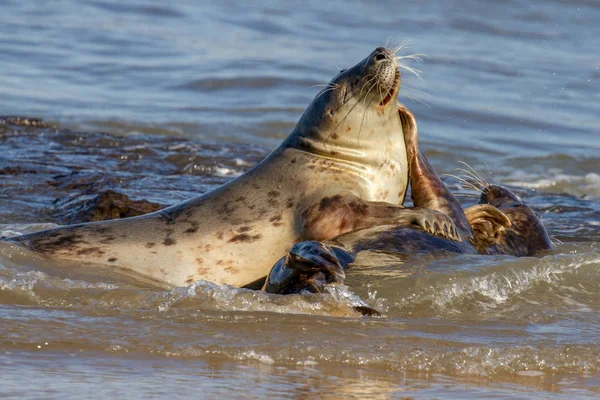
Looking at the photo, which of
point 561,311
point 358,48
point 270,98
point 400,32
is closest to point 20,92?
point 270,98

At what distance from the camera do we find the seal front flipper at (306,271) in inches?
189

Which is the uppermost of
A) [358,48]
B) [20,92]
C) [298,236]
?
[358,48]

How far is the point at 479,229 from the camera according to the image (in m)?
6.53

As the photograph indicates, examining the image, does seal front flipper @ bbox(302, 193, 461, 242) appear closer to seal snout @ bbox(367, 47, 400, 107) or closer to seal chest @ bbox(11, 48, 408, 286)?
seal chest @ bbox(11, 48, 408, 286)

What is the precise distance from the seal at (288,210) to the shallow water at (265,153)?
36cm

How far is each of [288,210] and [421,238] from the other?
2.37 feet

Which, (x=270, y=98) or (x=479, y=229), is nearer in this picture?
(x=479, y=229)

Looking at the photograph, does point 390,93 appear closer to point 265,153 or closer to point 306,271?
point 306,271

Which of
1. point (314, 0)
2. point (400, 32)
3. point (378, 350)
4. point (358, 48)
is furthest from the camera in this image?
point (314, 0)

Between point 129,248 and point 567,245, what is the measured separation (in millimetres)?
2663

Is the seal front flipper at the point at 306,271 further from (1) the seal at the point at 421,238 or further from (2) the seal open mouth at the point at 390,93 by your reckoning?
(2) the seal open mouth at the point at 390,93

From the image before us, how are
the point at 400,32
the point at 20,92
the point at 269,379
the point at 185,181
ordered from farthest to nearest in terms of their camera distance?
the point at 400,32 → the point at 20,92 → the point at 185,181 → the point at 269,379

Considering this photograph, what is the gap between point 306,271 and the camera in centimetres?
482

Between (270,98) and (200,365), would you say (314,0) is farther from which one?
(200,365)
